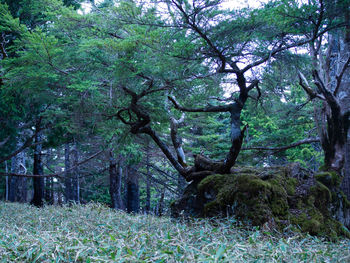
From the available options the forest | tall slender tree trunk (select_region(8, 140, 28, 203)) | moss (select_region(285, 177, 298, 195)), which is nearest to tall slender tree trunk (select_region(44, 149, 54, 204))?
tall slender tree trunk (select_region(8, 140, 28, 203))

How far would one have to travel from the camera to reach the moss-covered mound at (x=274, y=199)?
4.80 metres

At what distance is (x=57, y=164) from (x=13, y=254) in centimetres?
2602

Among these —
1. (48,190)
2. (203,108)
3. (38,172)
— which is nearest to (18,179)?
(48,190)

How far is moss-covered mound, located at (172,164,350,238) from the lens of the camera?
480 centimetres

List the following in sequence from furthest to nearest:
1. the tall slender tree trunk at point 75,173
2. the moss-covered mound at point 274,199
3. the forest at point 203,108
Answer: the tall slender tree trunk at point 75,173 → the moss-covered mound at point 274,199 → the forest at point 203,108

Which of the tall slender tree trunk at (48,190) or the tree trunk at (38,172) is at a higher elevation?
the tree trunk at (38,172)

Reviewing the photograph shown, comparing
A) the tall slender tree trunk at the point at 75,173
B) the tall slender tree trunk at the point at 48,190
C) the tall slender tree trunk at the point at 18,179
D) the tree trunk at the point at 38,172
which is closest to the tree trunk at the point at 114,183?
the tall slender tree trunk at the point at 75,173

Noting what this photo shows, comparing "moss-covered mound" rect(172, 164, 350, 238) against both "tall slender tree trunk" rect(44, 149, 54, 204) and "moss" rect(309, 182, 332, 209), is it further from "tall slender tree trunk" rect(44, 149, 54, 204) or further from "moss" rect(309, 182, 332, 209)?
"tall slender tree trunk" rect(44, 149, 54, 204)

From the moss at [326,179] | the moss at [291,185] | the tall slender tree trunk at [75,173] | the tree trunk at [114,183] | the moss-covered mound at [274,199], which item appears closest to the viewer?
the moss-covered mound at [274,199]

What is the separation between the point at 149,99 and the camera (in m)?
8.48

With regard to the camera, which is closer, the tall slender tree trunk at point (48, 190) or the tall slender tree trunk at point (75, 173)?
the tall slender tree trunk at point (48, 190)

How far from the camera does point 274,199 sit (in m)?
5.02

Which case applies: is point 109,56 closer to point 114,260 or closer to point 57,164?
point 114,260

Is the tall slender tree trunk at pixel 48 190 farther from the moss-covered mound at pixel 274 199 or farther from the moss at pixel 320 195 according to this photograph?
the moss at pixel 320 195
